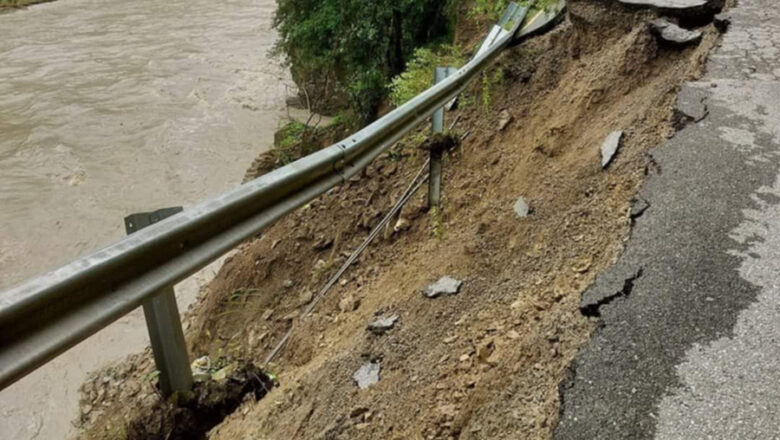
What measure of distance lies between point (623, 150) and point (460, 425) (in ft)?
7.29

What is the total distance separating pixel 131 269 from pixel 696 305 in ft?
6.80

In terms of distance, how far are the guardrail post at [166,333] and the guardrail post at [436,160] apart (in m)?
2.69

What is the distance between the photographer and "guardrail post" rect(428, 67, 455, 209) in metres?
4.36

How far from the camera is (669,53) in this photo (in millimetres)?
4785

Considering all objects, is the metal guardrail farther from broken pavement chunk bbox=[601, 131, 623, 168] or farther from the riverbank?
the riverbank

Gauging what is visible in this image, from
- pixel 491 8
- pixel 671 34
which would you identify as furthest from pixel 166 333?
pixel 491 8

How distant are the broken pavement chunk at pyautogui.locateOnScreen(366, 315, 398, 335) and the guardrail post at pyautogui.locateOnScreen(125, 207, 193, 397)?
1.48m

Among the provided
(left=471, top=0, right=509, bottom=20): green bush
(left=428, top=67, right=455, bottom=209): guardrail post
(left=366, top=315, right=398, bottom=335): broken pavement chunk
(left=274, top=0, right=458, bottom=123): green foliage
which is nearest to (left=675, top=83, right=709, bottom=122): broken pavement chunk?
(left=428, top=67, right=455, bottom=209): guardrail post

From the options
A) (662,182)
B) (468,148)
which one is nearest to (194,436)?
(662,182)

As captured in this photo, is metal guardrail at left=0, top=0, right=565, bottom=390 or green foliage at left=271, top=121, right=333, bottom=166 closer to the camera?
metal guardrail at left=0, top=0, right=565, bottom=390

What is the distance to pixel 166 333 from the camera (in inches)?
73.8

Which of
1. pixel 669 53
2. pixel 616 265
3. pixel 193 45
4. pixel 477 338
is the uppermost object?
pixel 669 53

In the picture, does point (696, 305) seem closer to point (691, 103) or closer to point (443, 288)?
point (443, 288)

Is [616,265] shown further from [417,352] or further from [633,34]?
[633,34]
